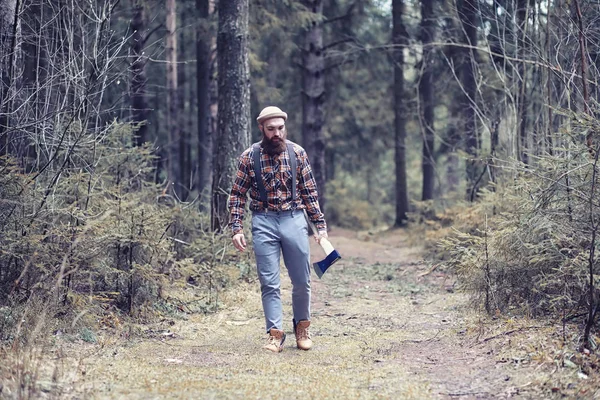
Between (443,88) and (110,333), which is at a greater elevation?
(443,88)

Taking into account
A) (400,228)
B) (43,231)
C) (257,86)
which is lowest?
(400,228)

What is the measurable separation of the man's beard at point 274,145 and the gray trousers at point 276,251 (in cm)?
58

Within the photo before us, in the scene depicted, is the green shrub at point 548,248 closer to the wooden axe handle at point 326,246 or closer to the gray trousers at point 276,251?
the wooden axe handle at point 326,246

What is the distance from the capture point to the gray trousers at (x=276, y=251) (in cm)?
639

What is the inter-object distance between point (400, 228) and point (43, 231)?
16.7 metres

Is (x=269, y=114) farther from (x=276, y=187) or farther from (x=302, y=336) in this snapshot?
(x=302, y=336)

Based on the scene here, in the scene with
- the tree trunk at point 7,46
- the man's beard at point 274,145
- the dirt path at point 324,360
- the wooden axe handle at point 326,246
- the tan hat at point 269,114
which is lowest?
the dirt path at point 324,360

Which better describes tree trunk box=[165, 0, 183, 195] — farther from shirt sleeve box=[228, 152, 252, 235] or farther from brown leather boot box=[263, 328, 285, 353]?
brown leather boot box=[263, 328, 285, 353]

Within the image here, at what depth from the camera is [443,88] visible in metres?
22.2

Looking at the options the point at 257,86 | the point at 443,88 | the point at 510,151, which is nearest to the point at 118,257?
the point at 510,151

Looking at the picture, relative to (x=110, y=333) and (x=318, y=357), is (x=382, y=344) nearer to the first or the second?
(x=318, y=357)

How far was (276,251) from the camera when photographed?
254 inches

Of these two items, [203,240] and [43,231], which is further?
[203,240]

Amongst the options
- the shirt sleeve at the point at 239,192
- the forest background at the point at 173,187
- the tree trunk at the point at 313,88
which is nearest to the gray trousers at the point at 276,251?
the shirt sleeve at the point at 239,192
